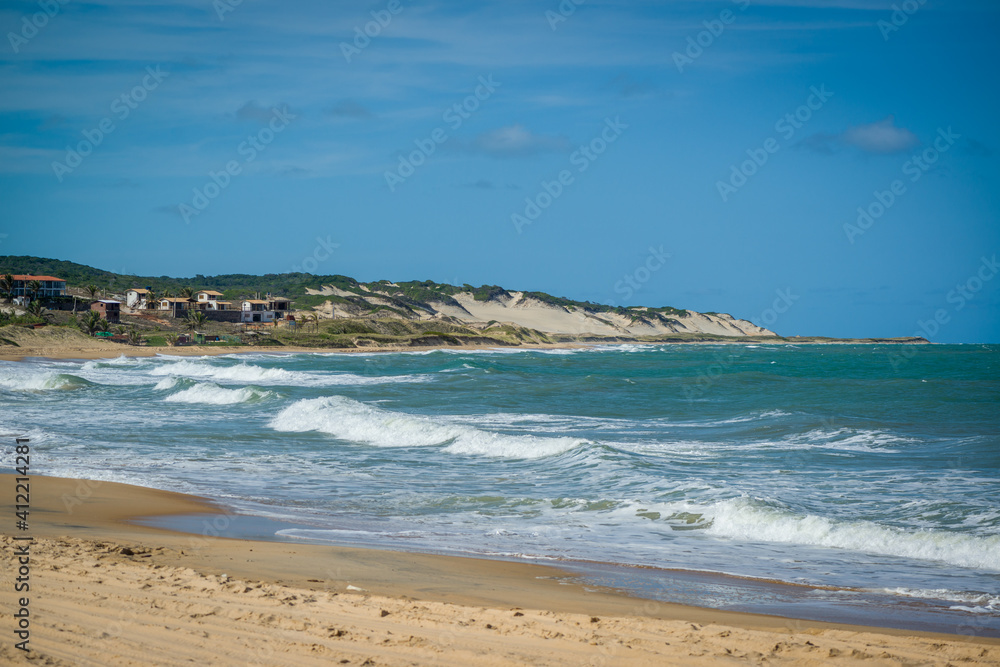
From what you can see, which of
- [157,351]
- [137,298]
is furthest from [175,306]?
[157,351]

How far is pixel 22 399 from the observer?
93.1 ft

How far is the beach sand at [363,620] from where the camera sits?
5.42 meters

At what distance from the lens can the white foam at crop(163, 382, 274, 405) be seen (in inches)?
1191

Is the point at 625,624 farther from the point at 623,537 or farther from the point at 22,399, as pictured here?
the point at 22,399

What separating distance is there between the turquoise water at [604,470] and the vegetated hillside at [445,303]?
10336 cm

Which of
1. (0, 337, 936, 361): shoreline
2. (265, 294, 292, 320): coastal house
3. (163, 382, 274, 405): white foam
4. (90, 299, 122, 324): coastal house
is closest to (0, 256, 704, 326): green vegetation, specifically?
(265, 294, 292, 320): coastal house

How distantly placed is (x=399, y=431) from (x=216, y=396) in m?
12.6

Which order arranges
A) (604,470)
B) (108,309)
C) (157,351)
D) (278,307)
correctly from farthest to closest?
(278,307) → (108,309) → (157,351) → (604,470)

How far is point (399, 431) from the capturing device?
21609mm

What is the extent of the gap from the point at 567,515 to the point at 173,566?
6206 mm

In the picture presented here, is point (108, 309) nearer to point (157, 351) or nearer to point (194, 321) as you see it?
point (194, 321)

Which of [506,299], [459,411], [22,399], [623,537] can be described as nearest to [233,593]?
[623,537]

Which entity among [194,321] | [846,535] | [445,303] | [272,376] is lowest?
[846,535]

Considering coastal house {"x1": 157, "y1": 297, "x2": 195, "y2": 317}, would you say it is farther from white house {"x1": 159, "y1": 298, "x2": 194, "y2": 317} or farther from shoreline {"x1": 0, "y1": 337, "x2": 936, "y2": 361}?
shoreline {"x1": 0, "y1": 337, "x2": 936, "y2": 361}
